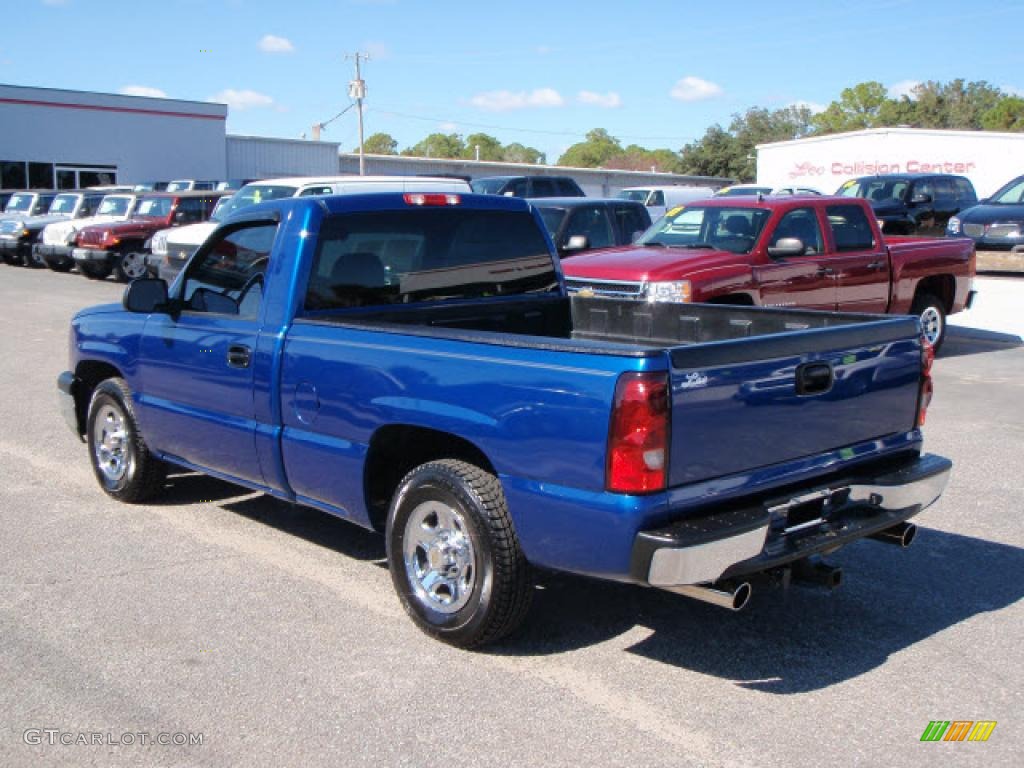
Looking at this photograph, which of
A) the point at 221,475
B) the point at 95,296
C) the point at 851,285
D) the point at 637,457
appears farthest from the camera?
the point at 95,296

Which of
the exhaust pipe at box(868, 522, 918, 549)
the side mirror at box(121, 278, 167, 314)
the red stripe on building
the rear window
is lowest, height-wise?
the exhaust pipe at box(868, 522, 918, 549)

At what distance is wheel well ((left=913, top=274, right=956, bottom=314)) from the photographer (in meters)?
12.8

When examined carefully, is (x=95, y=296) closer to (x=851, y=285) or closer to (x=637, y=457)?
(x=851, y=285)

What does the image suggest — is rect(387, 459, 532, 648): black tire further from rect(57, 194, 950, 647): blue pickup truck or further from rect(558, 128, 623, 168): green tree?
rect(558, 128, 623, 168): green tree

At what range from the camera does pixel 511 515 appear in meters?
4.25

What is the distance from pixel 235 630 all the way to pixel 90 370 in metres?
2.88

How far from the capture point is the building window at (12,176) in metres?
42.1

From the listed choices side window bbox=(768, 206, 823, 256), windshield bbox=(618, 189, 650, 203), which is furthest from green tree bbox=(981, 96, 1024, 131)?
side window bbox=(768, 206, 823, 256)

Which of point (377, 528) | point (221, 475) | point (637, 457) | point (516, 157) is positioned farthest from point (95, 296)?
point (516, 157)

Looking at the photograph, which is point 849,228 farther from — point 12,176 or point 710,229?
point 12,176

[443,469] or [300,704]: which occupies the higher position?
[443,469]

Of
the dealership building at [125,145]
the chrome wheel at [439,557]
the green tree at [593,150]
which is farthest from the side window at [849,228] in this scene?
the green tree at [593,150]

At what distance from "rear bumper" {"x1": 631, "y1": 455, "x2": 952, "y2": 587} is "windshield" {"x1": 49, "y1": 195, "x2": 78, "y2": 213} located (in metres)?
25.3

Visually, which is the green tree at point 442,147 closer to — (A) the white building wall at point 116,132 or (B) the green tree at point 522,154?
(B) the green tree at point 522,154
